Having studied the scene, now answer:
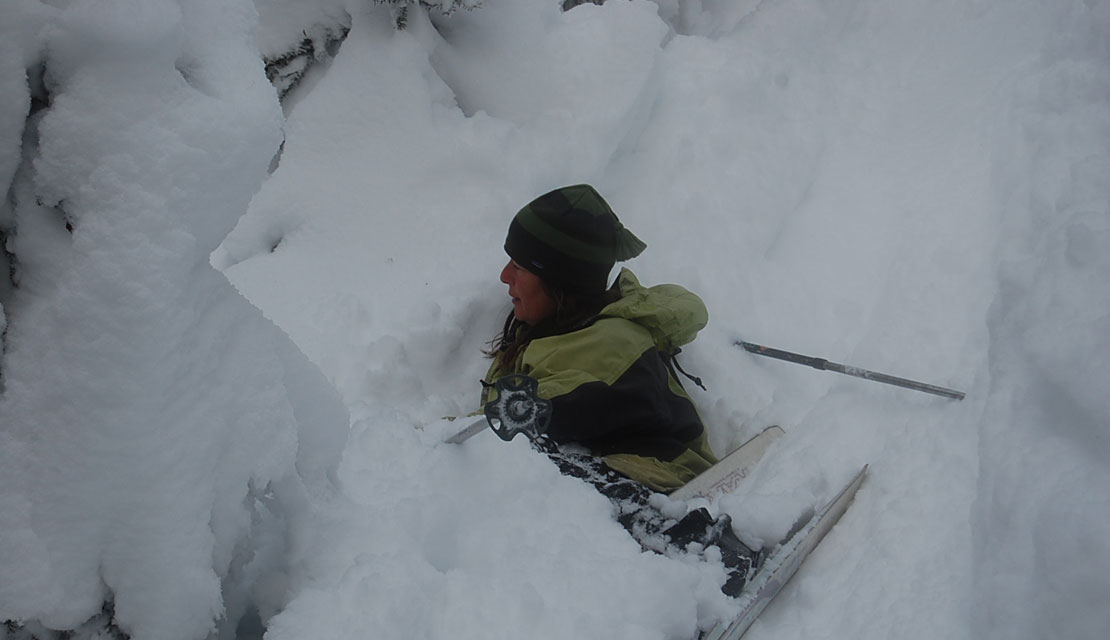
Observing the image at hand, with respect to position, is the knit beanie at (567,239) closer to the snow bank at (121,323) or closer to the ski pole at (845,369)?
the ski pole at (845,369)

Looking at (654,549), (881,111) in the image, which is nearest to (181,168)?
(654,549)

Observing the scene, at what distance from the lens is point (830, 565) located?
1718 mm

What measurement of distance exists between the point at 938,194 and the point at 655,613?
10.1 feet

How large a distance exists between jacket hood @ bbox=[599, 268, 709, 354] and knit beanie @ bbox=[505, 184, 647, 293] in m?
0.18

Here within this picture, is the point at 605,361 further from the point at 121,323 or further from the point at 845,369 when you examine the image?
the point at 121,323

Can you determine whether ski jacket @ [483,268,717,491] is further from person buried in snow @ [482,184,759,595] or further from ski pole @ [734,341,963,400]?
ski pole @ [734,341,963,400]

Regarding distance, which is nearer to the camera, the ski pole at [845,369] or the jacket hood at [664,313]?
the ski pole at [845,369]

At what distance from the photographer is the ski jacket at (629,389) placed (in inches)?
92.4

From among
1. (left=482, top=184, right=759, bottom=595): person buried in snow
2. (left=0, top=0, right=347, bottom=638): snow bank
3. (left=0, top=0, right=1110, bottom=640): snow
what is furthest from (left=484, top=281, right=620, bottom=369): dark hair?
(left=0, top=0, right=347, bottom=638): snow bank

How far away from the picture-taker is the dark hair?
9.54 ft

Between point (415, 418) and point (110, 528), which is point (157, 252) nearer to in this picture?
point (110, 528)

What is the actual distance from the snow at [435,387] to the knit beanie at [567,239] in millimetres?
549

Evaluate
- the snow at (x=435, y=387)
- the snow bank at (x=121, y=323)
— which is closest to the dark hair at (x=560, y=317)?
the snow at (x=435, y=387)

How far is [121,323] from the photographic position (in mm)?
968
